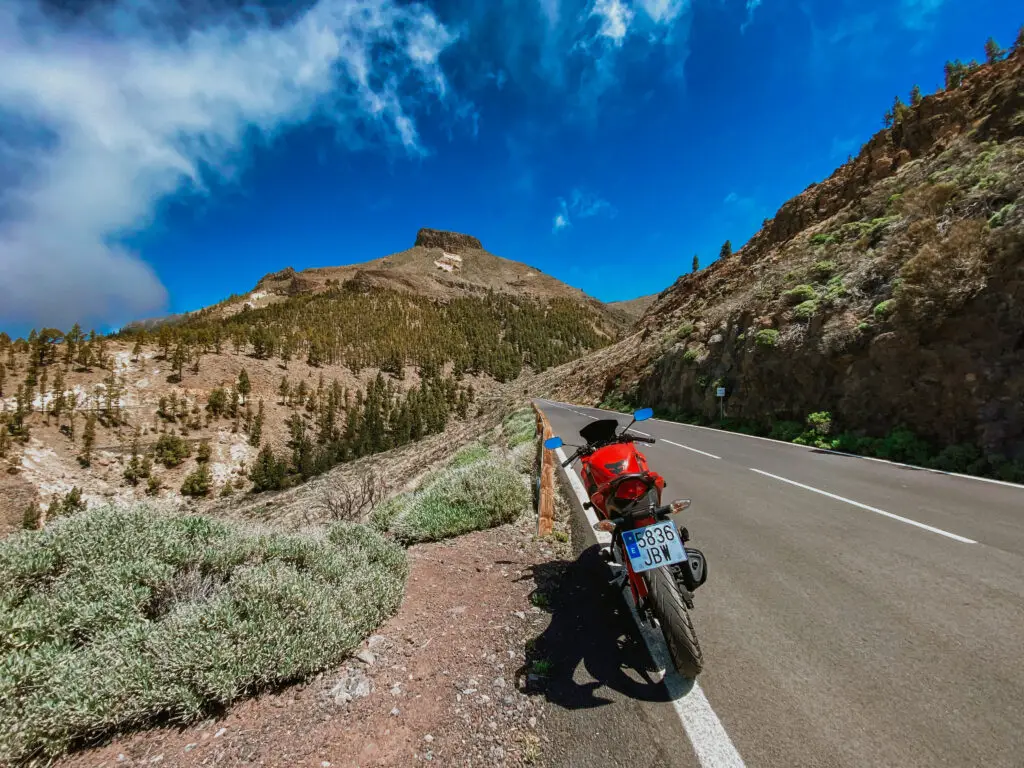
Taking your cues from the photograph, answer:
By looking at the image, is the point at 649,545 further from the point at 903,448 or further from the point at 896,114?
the point at 896,114

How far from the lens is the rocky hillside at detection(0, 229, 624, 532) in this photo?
31234mm

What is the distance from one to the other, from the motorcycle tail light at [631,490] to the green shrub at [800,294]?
1596cm

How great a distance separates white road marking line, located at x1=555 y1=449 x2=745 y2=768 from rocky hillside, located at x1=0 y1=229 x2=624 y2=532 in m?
36.0

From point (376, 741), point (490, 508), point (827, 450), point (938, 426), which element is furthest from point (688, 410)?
point (376, 741)

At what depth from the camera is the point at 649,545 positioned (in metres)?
2.99

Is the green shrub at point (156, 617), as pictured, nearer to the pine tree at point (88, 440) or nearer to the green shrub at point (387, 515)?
the green shrub at point (387, 515)

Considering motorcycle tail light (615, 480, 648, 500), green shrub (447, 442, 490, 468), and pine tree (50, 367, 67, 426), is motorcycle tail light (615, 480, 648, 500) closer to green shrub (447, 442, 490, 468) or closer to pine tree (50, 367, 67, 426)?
green shrub (447, 442, 490, 468)

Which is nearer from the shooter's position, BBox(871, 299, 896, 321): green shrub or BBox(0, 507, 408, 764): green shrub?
BBox(0, 507, 408, 764): green shrub

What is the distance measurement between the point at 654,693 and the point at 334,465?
43767 millimetres

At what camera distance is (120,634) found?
9.14 feet

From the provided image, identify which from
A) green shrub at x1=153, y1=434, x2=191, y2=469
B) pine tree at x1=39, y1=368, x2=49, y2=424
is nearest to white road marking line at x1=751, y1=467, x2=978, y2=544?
green shrub at x1=153, y1=434, x2=191, y2=469

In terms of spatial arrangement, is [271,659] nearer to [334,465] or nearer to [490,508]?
[490,508]

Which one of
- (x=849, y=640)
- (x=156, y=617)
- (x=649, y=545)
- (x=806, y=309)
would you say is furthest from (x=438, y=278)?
(x=849, y=640)

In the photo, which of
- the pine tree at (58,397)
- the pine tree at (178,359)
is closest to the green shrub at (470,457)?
the pine tree at (58,397)
